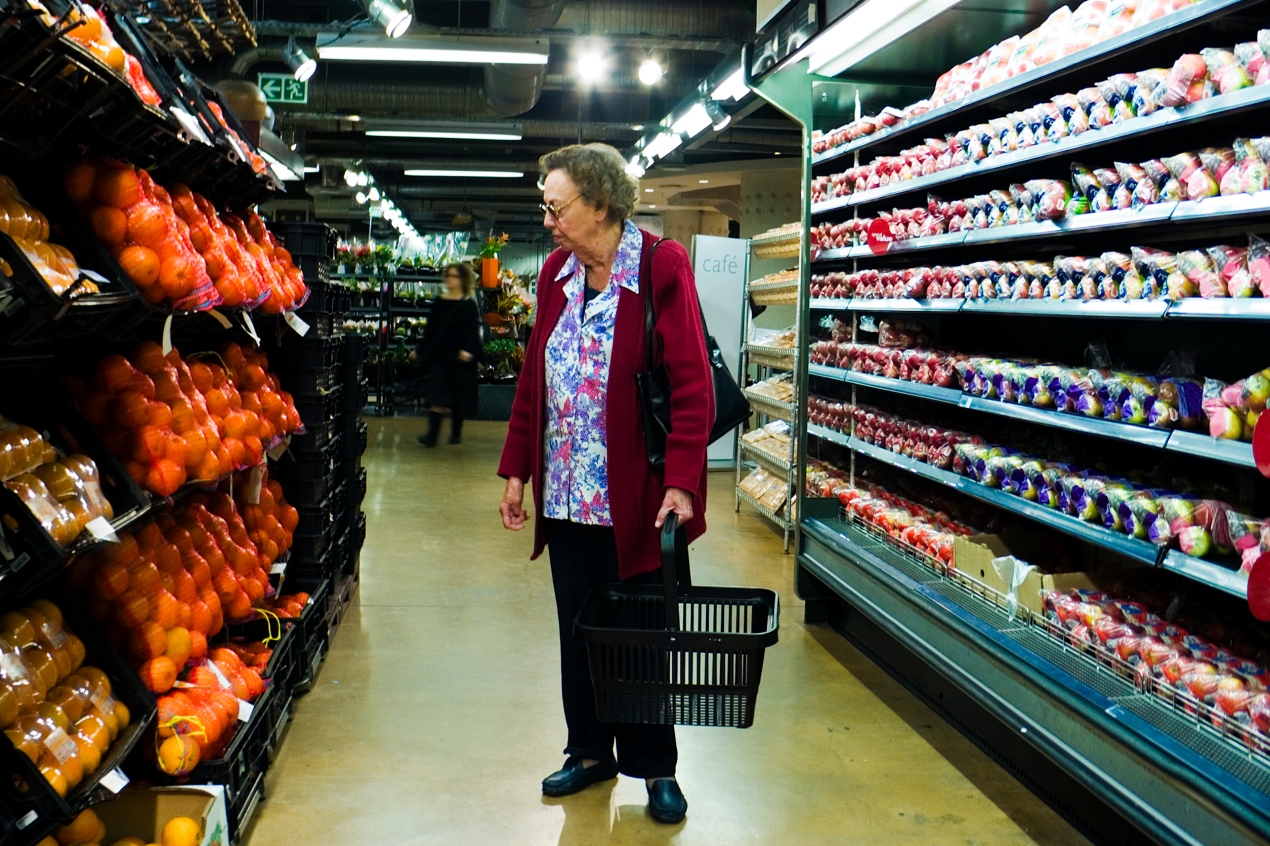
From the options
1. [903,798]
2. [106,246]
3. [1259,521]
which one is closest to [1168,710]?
[1259,521]

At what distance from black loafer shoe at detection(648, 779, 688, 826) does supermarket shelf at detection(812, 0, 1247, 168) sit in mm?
2349

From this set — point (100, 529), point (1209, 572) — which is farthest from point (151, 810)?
point (1209, 572)

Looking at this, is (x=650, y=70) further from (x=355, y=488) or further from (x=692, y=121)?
(x=355, y=488)

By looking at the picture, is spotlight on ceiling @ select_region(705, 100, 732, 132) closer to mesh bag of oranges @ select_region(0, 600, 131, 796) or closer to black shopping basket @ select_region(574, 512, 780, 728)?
black shopping basket @ select_region(574, 512, 780, 728)

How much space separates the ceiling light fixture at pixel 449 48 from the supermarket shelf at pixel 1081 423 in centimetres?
596

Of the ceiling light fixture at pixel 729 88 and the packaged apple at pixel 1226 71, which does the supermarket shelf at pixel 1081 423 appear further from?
the ceiling light fixture at pixel 729 88

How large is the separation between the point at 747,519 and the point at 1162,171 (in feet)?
16.9

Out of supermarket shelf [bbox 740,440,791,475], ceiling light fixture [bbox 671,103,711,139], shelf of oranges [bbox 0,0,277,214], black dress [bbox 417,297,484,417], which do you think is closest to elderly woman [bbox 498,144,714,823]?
shelf of oranges [bbox 0,0,277,214]

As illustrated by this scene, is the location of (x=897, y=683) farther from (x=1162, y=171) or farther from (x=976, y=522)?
(x=1162, y=171)

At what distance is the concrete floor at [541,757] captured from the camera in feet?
9.78

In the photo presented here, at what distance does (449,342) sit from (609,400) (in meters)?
8.12

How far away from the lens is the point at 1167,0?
3.01m

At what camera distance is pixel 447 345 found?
35.4 feet

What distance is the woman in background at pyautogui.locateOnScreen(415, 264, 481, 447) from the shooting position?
10.8 m
